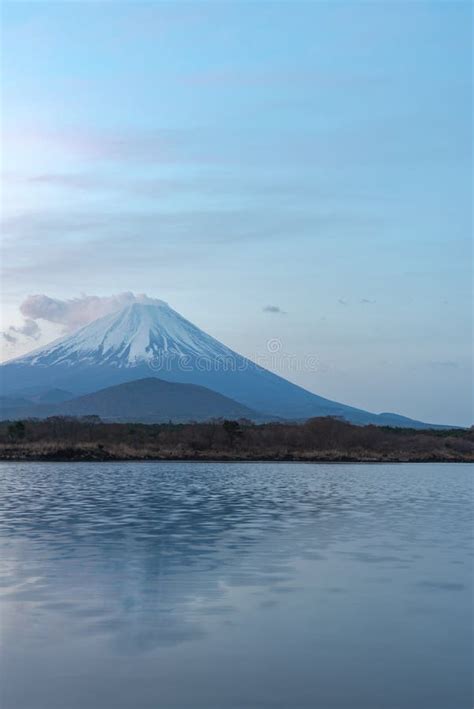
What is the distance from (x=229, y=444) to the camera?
60750 mm

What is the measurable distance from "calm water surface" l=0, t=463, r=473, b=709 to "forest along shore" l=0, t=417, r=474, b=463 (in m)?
33.3

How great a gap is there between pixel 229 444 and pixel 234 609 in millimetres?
50833

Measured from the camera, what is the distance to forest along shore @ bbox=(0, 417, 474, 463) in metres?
54.0

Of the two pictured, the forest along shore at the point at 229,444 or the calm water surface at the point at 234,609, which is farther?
the forest along shore at the point at 229,444

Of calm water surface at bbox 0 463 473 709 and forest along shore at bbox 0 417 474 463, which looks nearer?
calm water surface at bbox 0 463 473 709

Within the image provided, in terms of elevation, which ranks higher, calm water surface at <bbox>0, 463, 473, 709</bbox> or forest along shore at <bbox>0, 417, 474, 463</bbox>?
forest along shore at <bbox>0, 417, 474, 463</bbox>

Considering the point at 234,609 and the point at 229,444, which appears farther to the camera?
the point at 229,444

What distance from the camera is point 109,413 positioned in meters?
162

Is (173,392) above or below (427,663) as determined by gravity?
above

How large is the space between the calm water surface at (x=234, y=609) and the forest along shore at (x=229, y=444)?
3329 cm

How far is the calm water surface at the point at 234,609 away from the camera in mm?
7164

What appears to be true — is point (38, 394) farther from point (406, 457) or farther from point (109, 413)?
point (406, 457)

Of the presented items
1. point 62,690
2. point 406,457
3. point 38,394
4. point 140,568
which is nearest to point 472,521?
point 140,568

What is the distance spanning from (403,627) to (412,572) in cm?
333
